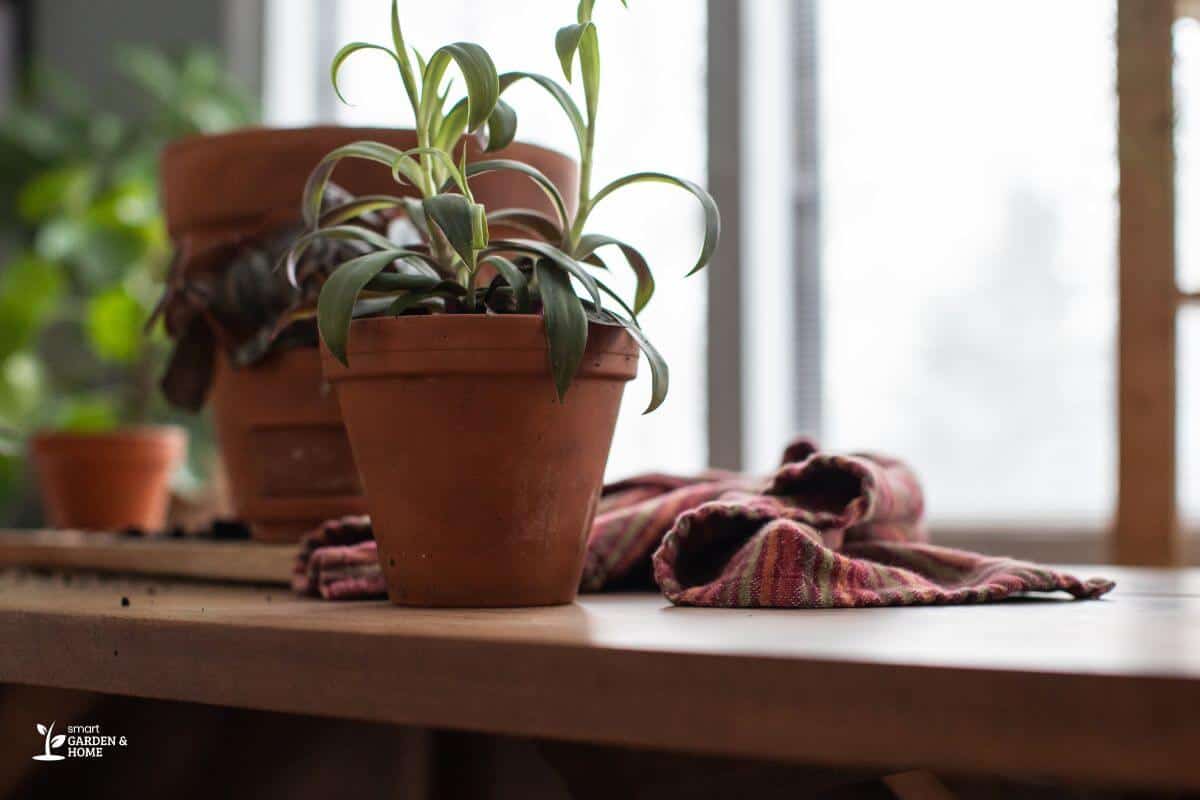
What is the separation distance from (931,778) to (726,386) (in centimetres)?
154

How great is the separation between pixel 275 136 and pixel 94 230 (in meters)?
1.60

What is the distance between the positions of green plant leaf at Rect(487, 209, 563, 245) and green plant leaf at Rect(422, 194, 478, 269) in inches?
5.1

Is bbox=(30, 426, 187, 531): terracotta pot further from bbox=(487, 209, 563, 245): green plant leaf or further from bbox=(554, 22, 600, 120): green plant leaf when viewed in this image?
bbox=(554, 22, 600, 120): green plant leaf

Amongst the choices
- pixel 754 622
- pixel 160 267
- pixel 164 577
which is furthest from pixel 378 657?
pixel 160 267

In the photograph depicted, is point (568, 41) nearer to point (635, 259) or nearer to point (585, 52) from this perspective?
point (585, 52)

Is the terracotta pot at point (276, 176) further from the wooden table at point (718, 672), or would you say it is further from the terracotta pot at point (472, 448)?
the wooden table at point (718, 672)

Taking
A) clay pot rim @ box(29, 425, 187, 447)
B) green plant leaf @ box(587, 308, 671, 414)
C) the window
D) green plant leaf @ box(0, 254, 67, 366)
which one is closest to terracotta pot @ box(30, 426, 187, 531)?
clay pot rim @ box(29, 425, 187, 447)

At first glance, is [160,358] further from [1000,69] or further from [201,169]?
[1000,69]

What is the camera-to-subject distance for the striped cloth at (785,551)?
734 millimetres

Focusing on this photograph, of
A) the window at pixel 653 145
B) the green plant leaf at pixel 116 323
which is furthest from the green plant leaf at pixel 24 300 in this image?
the window at pixel 653 145

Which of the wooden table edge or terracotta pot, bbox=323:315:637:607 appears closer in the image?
the wooden table edge

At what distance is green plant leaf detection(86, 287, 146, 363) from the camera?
2.51 metres

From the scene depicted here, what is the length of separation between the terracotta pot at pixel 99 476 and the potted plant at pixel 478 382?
1313 millimetres

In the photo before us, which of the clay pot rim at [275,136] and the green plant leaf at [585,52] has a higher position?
the clay pot rim at [275,136]
